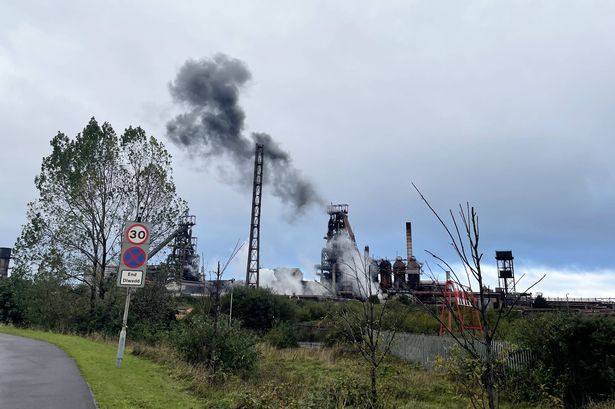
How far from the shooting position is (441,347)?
1969 centimetres

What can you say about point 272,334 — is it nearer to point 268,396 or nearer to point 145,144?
point 145,144

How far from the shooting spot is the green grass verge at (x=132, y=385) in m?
7.62

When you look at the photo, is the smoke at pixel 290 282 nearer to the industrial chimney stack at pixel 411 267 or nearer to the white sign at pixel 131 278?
the industrial chimney stack at pixel 411 267

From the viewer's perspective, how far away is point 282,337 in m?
32.2

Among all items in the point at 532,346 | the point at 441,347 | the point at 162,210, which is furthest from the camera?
the point at 162,210

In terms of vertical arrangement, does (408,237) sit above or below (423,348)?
above

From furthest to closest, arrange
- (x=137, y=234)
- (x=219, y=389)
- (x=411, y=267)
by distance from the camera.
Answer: (x=411, y=267) < (x=137, y=234) < (x=219, y=389)

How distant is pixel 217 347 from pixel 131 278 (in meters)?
3.36

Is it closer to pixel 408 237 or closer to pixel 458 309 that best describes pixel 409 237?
pixel 408 237

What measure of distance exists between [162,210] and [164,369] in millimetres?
18336

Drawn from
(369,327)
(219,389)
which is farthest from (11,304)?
(369,327)

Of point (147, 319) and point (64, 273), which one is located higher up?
point (64, 273)

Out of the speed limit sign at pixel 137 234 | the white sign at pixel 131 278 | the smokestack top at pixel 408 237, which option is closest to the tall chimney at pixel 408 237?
the smokestack top at pixel 408 237

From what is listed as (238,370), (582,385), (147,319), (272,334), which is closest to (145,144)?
(147,319)
